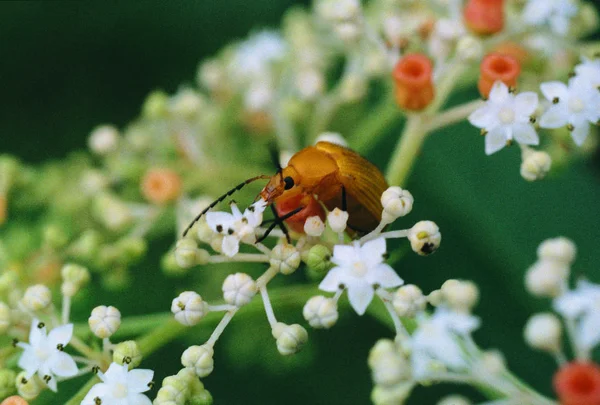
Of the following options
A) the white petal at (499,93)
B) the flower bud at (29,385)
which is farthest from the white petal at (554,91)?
the flower bud at (29,385)

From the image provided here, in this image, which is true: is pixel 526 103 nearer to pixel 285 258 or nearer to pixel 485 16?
pixel 485 16

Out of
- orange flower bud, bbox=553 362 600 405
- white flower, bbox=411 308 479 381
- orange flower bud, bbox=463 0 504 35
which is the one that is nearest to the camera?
orange flower bud, bbox=553 362 600 405

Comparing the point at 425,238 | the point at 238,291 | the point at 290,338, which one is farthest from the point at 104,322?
the point at 425,238

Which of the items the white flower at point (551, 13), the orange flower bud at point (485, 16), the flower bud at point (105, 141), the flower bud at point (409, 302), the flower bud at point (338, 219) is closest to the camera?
the flower bud at point (409, 302)

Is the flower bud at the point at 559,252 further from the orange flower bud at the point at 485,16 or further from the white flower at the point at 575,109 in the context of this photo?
the orange flower bud at the point at 485,16

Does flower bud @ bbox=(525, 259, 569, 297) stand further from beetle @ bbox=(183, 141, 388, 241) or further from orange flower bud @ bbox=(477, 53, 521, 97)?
orange flower bud @ bbox=(477, 53, 521, 97)

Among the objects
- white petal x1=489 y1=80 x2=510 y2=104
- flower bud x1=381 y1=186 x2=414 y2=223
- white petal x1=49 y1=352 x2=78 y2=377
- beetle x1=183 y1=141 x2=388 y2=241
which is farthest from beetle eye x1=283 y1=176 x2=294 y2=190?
white petal x1=49 y1=352 x2=78 y2=377

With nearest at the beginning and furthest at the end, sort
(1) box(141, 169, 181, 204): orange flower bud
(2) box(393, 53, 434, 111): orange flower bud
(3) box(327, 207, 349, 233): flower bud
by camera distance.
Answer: (3) box(327, 207, 349, 233): flower bud, (2) box(393, 53, 434, 111): orange flower bud, (1) box(141, 169, 181, 204): orange flower bud
